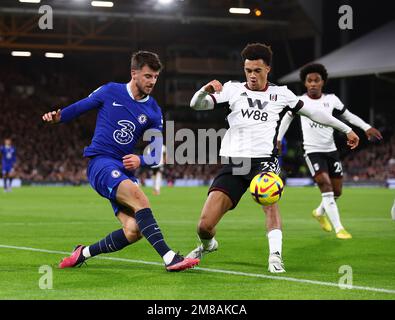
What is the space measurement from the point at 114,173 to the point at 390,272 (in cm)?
315

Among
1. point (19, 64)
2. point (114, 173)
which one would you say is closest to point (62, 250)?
point (114, 173)

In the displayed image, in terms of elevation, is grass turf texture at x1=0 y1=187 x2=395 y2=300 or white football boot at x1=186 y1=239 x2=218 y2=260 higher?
white football boot at x1=186 y1=239 x2=218 y2=260

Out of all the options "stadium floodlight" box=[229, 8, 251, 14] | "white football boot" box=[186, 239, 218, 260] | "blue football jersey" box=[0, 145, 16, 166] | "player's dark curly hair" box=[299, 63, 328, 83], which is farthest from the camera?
"stadium floodlight" box=[229, 8, 251, 14]

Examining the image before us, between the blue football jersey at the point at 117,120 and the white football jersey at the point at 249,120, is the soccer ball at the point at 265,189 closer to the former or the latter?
the white football jersey at the point at 249,120

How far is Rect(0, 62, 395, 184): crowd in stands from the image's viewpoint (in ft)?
154

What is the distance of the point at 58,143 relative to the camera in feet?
168

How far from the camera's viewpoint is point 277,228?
952 centimetres

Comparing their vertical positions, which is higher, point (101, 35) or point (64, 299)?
point (101, 35)

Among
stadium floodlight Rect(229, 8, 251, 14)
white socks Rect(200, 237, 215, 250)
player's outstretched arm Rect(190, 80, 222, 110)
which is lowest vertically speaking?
white socks Rect(200, 237, 215, 250)

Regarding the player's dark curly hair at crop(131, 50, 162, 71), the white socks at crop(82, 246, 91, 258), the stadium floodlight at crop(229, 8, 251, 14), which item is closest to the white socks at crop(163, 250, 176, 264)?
the white socks at crop(82, 246, 91, 258)

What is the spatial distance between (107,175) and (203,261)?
6.64 feet

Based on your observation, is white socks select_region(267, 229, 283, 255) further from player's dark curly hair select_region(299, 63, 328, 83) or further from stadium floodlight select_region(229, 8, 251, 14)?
stadium floodlight select_region(229, 8, 251, 14)

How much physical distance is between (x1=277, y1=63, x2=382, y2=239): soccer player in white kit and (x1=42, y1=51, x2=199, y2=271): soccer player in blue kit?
15.5 ft
